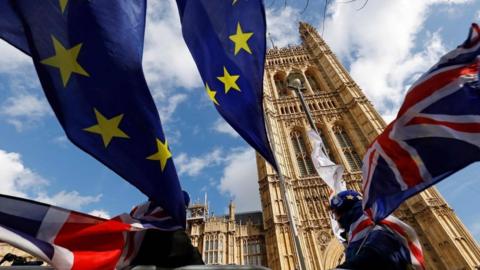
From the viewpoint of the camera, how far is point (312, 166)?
20.1 m

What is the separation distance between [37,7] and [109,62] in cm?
74

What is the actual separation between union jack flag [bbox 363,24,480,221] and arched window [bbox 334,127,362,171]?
18.5m

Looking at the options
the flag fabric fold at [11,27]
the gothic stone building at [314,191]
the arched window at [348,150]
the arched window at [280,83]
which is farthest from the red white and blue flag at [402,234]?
the arched window at [280,83]

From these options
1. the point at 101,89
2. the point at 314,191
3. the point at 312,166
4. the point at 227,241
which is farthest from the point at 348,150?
the point at 101,89

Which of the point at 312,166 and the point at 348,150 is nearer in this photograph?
the point at 312,166

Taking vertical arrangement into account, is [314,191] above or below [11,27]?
above

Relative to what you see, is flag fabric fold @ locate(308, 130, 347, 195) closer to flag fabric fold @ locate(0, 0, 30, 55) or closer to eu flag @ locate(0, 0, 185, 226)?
eu flag @ locate(0, 0, 185, 226)

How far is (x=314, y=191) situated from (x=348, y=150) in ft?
17.2

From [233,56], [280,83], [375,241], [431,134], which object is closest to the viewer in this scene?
[375,241]

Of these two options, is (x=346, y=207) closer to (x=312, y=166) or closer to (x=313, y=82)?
(x=312, y=166)

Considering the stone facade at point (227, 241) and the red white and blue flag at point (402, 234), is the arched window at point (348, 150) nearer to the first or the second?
the stone facade at point (227, 241)

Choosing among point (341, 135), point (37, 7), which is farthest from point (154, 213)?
point (341, 135)

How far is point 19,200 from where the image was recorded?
6.57 feet

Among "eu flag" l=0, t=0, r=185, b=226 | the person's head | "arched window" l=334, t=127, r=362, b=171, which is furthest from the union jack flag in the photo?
"arched window" l=334, t=127, r=362, b=171
